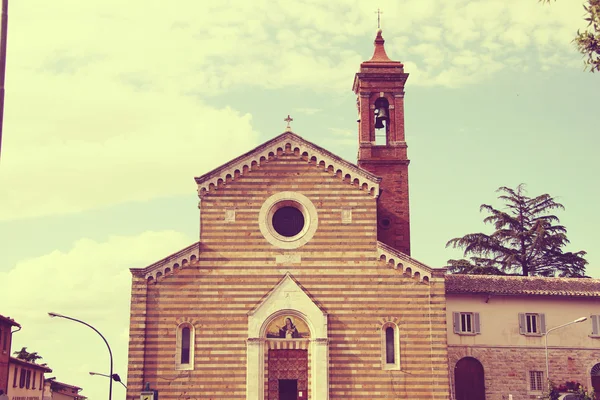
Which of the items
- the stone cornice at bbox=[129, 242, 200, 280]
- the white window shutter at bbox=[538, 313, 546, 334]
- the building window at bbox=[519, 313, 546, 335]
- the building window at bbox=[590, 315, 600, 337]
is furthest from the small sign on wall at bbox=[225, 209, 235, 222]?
the building window at bbox=[590, 315, 600, 337]

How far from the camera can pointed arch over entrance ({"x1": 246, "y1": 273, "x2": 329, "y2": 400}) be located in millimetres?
31406

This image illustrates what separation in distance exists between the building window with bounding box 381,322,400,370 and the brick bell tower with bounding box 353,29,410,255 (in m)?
5.34

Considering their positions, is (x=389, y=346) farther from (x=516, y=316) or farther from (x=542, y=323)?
(x=542, y=323)

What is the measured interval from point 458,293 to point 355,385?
8.74m

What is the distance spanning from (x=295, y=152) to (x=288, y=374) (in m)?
9.04

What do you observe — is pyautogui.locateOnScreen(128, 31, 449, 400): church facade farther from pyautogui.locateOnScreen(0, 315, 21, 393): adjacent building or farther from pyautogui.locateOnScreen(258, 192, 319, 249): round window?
pyautogui.locateOnScreen(0, 315, 21, 393): adjacent building

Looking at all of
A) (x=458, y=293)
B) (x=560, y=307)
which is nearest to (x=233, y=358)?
(x=458, y=293)

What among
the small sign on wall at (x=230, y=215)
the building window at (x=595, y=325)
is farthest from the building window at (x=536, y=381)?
the small sign on wall at (x=230, y=215)

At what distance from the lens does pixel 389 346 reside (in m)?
31.9

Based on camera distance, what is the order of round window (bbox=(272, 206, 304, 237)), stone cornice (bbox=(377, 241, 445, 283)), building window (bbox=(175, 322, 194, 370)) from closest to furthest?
building window (bbox=(175, 322, 194, 370)), stone cornice (bbox=(377, 241, 445, 283)), round window (bbox=(272, 206, 304, 237))

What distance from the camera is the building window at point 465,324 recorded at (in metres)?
37.9

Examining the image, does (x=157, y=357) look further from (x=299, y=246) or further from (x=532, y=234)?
(x=532, y=234)

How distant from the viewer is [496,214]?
50.5 metres

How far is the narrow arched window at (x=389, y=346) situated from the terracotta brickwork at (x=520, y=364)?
22.1 ft
